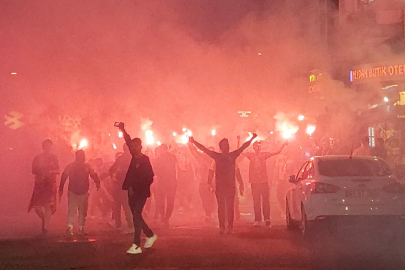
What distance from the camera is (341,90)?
15227 millimetres

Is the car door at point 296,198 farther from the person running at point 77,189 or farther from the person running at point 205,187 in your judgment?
the person running at point 77,189

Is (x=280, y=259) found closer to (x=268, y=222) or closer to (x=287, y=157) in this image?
(x=268, y=222)

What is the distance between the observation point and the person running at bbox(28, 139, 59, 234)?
10.9 m

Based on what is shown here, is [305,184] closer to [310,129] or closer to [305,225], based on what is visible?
[305,225]

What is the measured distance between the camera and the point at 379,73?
1425 centimetres

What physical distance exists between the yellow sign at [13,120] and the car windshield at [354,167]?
10.8m

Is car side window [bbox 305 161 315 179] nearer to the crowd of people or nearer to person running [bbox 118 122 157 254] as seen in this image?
the crowd of people

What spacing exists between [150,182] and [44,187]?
3.27 metres

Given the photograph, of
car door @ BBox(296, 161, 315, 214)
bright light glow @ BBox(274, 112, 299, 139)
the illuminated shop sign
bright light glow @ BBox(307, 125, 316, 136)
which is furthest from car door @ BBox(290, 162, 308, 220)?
bright light glow @ BBox(274, 112, 299, 139)

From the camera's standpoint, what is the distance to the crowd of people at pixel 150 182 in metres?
8.44

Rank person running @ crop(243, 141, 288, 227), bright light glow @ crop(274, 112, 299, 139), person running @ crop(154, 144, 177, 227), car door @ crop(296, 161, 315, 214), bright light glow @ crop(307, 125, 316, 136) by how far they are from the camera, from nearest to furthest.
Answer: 1. car door @ crop(296, 161, 315, 214)
2. person running @ crop(243, 141, 288, 227)
3. person running @ crop(154, 144, 177, 227)
4. bright light glow @ crop(307, 125, 316, 136)
5. bright light glow @ crop(274, 112, 299, 139)

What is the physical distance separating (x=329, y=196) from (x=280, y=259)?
1.67m

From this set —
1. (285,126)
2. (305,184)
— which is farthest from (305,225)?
(285,126)

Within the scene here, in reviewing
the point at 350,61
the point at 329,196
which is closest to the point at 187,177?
the point at 350,61
